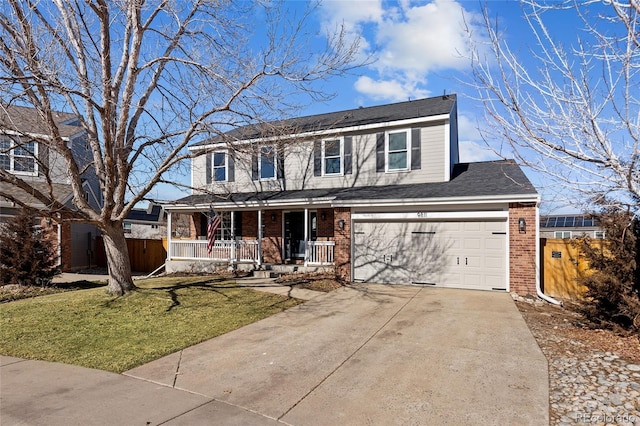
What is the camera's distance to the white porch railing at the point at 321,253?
13.7m

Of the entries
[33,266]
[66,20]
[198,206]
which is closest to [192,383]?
[66,20]

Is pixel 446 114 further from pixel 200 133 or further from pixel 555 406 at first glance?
pixel 555 406

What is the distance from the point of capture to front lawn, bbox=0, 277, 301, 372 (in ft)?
19.0

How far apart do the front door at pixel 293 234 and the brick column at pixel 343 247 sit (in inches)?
132

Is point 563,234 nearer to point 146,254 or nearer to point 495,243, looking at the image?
point 495,243

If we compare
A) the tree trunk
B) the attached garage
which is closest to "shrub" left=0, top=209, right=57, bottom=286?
the tree trunk

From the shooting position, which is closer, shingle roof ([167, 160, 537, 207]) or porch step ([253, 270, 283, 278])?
shingle roof ([167, 160, 537, 207])

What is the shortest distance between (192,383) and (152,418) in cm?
90

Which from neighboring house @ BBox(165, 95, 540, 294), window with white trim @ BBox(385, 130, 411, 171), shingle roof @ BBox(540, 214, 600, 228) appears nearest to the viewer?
neighboring house @ BBox(165, 95, 540, 294)

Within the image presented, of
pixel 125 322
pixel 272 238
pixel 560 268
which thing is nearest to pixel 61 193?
pixel 272 238

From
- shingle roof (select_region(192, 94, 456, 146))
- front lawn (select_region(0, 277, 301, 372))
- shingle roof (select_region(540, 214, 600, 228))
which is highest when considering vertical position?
shingle roof (select_region(192, 94, 456, 146))

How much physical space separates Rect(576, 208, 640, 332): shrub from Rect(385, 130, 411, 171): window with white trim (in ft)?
23.3

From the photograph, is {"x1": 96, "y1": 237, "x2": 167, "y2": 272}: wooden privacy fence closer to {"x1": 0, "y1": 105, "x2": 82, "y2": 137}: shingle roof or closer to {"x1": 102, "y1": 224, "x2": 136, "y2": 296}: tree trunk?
{"x1": 0, "y1": 105, "x2": 82, "y2": 137}: shingle roof

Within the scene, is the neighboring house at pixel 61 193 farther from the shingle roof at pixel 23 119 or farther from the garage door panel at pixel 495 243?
the garage door panel at pixel 495 243
